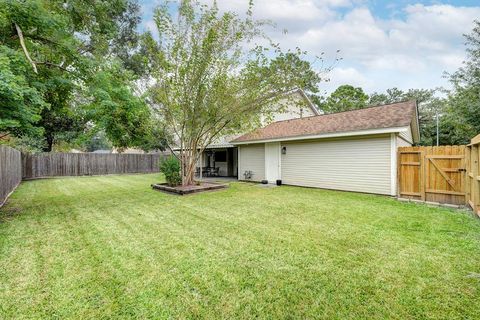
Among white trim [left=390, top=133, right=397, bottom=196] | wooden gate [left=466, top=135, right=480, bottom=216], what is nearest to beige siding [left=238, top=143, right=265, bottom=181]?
white trim [left=390, top=133, right=397, bottom=196]

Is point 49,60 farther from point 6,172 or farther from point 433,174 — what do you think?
point 433,174

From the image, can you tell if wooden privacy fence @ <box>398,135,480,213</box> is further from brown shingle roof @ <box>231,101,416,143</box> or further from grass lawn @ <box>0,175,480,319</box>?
brown shingle roof @ <box>231,101,416,143</box>

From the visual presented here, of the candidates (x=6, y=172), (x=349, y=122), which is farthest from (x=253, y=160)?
(x=6, y=172)

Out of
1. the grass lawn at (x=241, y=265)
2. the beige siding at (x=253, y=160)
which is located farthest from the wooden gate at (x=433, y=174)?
the beige siding at (x=253, y=160)

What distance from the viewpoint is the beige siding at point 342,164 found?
9.05 metres

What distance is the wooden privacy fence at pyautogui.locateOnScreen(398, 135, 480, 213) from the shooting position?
6793mm

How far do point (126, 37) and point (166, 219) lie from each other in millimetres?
12535

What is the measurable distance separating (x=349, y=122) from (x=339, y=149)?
4.30 ft

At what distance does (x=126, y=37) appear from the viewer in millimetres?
13781

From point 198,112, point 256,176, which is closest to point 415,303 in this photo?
point 198,112

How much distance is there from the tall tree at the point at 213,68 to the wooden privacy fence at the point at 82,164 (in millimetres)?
10388

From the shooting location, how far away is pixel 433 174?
7.41m

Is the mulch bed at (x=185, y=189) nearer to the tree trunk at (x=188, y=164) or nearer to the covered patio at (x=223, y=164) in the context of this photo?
the tree trunk at (x=188, y=164)

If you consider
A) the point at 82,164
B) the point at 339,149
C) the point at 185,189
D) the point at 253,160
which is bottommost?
the point at 185,189
